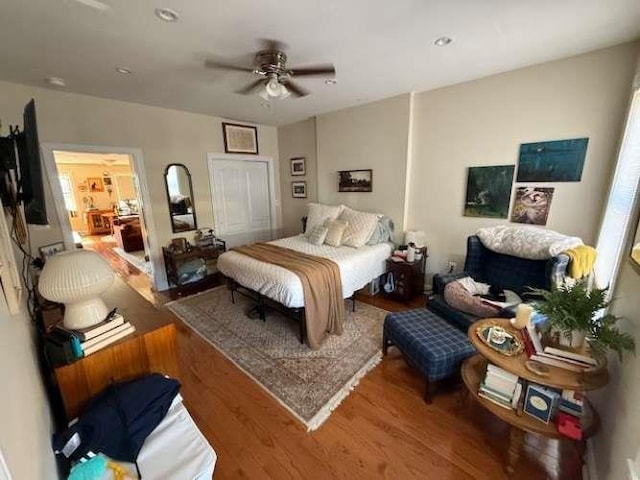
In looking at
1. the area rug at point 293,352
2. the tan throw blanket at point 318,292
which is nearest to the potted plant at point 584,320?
the area rug at point 293,352

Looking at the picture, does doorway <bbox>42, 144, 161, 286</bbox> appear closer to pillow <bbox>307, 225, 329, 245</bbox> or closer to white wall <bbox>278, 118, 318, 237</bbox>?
white wall <bbox>278, 118, 318, 237</bbox>

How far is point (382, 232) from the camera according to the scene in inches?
136

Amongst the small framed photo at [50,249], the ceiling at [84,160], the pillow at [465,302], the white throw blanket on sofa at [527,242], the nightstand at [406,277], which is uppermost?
the ceiling at [84,160]

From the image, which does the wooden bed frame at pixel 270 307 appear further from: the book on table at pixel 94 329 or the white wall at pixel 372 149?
the white wall at pixel 372 149

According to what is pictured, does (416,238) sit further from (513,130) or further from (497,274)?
(513,130)

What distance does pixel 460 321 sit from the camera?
83.0 inches

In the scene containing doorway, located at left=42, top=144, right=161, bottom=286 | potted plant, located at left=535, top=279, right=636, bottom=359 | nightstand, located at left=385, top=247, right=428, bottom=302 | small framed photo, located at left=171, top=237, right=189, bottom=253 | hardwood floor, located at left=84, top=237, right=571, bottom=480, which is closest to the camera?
potted plant, located at left=535, top=279, right=636, bottom=359

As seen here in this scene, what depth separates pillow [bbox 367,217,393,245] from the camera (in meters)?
3.39

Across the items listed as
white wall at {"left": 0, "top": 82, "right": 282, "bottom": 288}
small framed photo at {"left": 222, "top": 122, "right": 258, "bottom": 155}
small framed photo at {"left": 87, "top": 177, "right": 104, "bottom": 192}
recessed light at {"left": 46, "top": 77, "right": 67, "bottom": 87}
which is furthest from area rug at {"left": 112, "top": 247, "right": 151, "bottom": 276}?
small framed photo at {"left": 87, "top": 177, "right": 104, "bottom": 192}

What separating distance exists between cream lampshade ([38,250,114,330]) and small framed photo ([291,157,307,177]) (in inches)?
146

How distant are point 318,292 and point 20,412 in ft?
6.11

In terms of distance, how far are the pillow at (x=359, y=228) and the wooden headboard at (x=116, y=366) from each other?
225 centimetres

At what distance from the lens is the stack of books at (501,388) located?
1.38 metres

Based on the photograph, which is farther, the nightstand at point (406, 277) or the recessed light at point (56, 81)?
the nightstand at point (406, 277)
